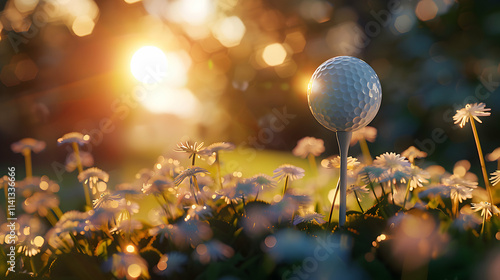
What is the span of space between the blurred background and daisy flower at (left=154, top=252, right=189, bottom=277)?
7.97 ft

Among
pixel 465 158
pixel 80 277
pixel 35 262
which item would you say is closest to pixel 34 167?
pixel 35 262

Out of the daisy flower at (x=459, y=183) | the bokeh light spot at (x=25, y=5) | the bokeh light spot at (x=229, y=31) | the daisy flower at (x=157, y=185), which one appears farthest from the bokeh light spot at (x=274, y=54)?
the daisy flower at (x=157, y=185)

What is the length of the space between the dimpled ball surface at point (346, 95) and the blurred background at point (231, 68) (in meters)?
2.08

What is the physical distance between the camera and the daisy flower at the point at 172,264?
791mm

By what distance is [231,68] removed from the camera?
3.69m

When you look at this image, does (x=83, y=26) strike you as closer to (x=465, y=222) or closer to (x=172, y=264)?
(x=172, y=264)

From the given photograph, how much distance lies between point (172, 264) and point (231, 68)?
10.1 ft

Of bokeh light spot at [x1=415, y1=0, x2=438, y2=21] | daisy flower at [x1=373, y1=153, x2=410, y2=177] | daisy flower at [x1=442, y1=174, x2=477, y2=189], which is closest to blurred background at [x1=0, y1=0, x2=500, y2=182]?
bokeh light spot at [x1=415, y1=0, x2=438, y2=21]

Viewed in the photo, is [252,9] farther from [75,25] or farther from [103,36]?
[75,25]

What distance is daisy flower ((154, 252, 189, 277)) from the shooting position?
791 mm

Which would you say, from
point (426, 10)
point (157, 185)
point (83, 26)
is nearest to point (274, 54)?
point (426, 10)

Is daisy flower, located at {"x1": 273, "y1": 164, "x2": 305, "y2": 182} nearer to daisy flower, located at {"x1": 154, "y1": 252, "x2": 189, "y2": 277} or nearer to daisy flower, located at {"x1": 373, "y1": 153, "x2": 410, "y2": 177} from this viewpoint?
daisy flower, located at {"x1": 373, "y1": 153, "x2": 410, "y2": 177}

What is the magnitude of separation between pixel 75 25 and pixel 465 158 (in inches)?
143

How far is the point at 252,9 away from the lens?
11.2 feet
